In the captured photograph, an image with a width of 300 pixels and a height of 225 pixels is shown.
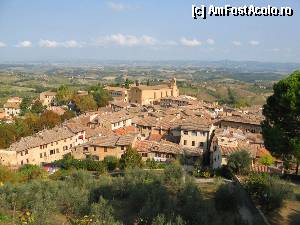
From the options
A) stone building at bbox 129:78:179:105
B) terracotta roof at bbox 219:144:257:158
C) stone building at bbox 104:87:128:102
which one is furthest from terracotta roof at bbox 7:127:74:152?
stone building at bbox 104:87:128:102

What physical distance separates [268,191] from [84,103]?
1999 inches

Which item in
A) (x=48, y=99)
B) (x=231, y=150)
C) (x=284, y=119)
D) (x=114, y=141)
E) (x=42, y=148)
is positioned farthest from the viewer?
(x=48, y=99)

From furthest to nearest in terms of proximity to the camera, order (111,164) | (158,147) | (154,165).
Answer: (158,147) → (111,164) → (154,165)

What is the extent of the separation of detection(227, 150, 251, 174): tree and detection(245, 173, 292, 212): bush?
5578 millimetres

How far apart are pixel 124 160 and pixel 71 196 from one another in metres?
13.3

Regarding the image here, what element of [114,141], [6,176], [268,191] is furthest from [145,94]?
[268,191]

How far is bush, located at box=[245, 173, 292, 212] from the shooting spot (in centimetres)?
1831

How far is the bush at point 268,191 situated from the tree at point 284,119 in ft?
5.46

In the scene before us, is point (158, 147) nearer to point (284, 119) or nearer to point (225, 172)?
point (225, 172)

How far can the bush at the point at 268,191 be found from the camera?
1831cm

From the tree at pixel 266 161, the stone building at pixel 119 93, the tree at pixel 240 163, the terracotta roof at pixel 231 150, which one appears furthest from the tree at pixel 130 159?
the stone building at pixel 119 93

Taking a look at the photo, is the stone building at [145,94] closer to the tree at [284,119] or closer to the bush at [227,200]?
the bush at [227,200]

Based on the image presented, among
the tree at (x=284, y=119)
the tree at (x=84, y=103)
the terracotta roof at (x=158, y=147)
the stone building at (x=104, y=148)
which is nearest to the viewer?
the tree at (x=284, y=119)

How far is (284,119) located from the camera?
17875 millimetres
